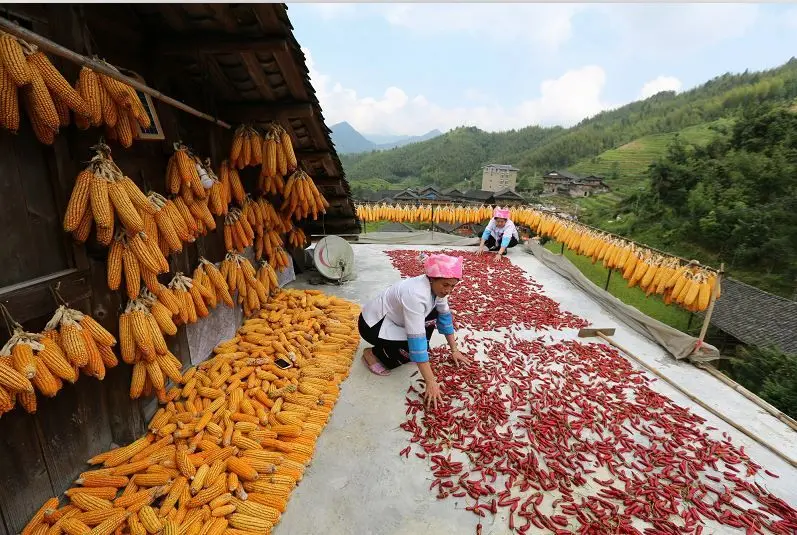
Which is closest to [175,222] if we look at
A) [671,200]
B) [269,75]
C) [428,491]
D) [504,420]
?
[269,75]

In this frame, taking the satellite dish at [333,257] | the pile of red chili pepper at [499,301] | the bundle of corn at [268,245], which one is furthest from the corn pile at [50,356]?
the satellite dish at [333,257]

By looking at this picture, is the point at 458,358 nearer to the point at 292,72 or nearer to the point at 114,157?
the point at 292,72

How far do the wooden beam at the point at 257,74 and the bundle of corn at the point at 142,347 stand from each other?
2.50 m

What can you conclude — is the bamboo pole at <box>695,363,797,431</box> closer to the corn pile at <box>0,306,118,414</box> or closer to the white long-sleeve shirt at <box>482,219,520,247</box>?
the white long-sleeve shirt at <box>482,219,520,247</box>

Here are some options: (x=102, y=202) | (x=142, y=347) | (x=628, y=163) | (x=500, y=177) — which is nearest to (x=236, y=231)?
(x=142, y=347)

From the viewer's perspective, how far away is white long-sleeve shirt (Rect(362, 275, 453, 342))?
12.7ft

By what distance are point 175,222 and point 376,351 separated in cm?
273

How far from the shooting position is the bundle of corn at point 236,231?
16.2 ft

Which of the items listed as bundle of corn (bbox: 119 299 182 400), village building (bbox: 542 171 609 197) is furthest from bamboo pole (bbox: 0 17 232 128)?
village building (bbox: 542 171 609 197)

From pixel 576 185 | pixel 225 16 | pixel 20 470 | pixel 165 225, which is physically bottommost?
pixel 576 185

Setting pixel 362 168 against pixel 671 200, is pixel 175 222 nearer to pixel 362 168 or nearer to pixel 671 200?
pixel 671 200

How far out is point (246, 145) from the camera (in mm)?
4594

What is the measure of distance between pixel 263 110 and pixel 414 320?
3163 mm

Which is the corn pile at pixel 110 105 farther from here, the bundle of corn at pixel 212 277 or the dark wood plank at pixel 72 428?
the dark wood plank at pixel 72 428
